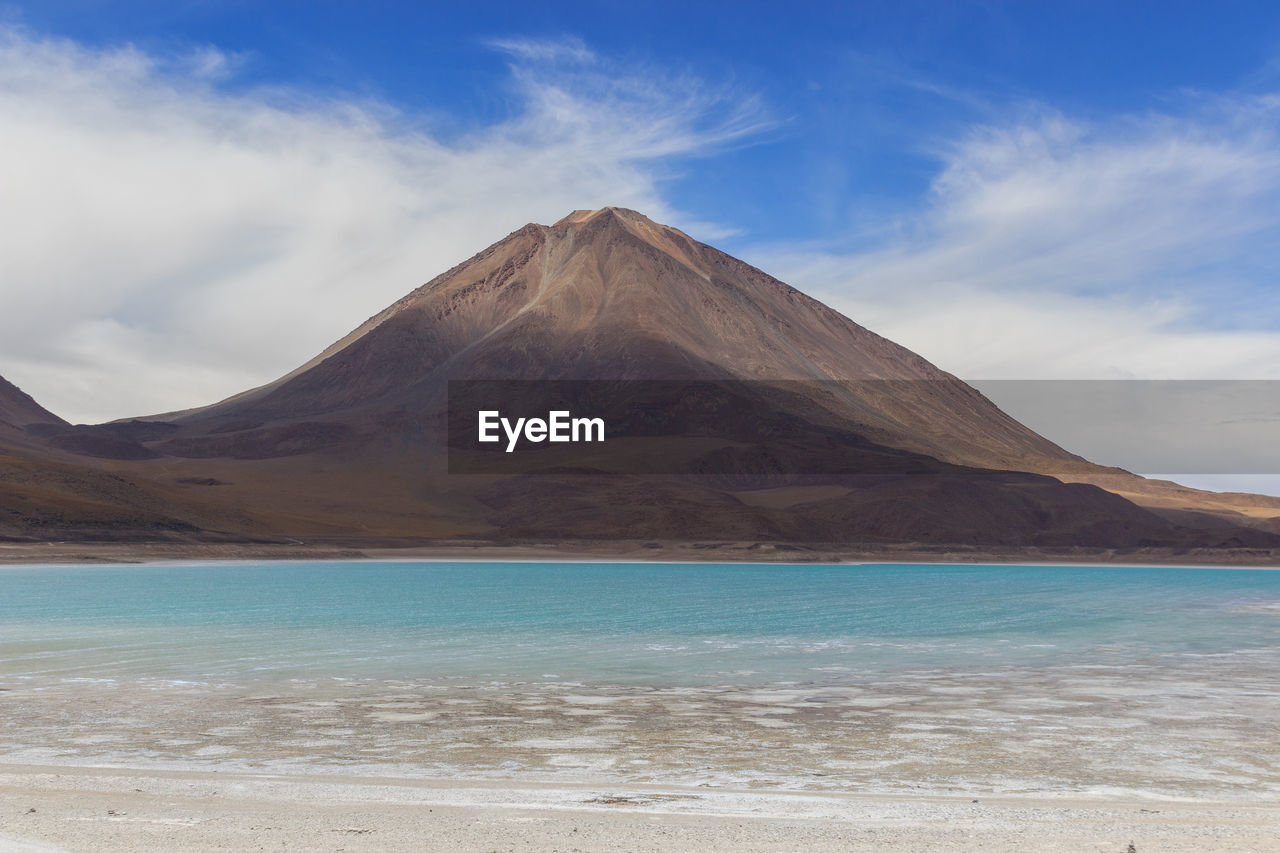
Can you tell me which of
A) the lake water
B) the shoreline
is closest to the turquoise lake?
the lake water

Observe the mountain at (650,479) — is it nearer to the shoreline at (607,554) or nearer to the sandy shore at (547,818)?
the shoreline at (607,554)

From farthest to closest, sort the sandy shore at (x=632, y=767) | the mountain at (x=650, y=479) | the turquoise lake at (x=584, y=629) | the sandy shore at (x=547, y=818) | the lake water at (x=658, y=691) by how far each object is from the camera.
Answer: the mountain at (x=650, y=479) → the turquoise lake at (x=584, y=629) → the lake water at (x=658, y=691) → the sandy shore at (x=632, y=767) → the sandy shore at (x=547, y=818)

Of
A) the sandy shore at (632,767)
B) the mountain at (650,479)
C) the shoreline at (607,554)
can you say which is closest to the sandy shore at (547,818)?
the sandy shore at (632,767)

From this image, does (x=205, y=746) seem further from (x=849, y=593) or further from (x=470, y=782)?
(x=849, y=593)

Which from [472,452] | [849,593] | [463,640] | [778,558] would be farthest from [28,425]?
[463,640]

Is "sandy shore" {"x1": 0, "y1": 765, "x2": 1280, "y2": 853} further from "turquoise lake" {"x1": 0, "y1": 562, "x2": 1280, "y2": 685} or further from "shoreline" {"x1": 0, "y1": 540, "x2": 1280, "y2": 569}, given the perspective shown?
"shoreline" {"x1": 0, "y1": 540, "x2": 1280, "y2": 569}

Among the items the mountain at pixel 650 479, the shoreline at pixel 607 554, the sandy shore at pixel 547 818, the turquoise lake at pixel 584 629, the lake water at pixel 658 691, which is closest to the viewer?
the sandy shore at pixel 547 818
